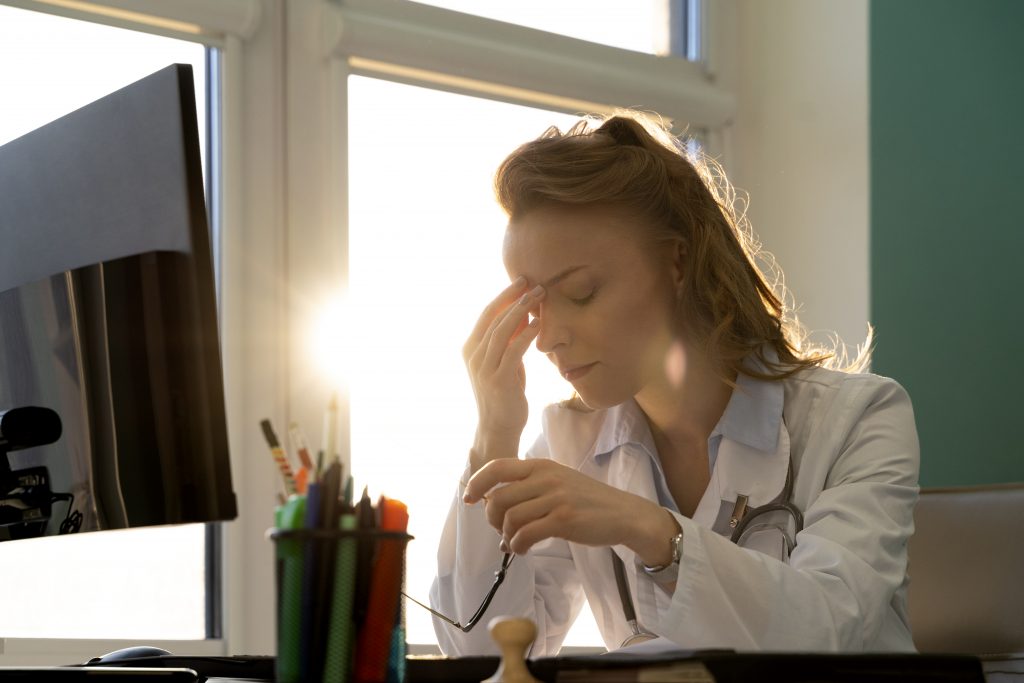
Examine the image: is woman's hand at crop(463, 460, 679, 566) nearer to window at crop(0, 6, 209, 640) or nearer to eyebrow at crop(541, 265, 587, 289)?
eyebrow at crop(541, 265, 587, 289)

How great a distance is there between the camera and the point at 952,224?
2.56 m

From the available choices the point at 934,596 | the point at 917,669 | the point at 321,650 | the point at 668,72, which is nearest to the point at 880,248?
the point at 668,72

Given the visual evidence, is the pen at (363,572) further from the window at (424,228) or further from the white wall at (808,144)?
the white wall at (808,144)

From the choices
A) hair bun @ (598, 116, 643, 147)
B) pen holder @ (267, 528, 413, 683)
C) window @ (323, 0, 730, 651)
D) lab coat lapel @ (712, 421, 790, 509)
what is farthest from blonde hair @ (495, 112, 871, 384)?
pen holder @ (267, 528, 413, 683)

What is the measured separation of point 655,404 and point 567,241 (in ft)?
0.96

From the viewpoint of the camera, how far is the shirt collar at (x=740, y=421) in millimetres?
1464

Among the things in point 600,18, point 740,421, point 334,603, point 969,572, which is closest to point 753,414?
point 740,421

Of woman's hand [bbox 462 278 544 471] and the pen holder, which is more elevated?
woman's hand [bbox 462 278 544 471]

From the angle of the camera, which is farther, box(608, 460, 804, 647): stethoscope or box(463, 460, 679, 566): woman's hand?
box(608, 460, 804, 647): stethoscope

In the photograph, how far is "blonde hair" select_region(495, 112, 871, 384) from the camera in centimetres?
153

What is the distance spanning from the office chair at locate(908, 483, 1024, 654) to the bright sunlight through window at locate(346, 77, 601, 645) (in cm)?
88

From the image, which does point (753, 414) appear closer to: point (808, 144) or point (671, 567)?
point (671, 567)

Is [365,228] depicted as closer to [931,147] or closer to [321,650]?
[931,147]

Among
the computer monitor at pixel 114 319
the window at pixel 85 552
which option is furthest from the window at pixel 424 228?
the computer monitor at pixel 114 319
